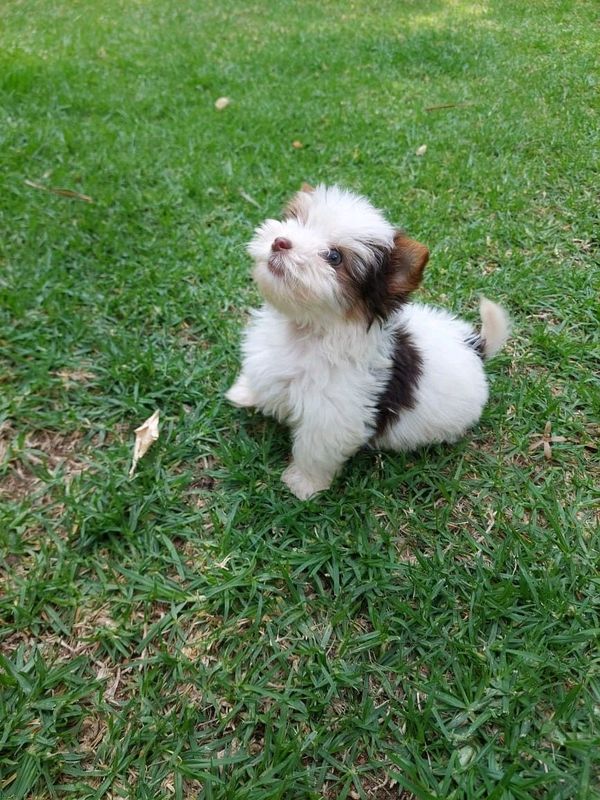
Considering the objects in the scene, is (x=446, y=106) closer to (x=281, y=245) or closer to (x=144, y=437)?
(x=281, y=245)

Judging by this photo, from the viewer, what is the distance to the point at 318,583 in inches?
89.4

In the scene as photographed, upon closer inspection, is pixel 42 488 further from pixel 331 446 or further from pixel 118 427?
pixel 331 446

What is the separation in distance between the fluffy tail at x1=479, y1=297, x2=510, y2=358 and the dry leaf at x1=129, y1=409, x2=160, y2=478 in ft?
5.76

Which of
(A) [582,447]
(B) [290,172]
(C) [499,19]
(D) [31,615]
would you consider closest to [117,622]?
(D) [31,615]

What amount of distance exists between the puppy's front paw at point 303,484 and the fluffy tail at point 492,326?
114cm

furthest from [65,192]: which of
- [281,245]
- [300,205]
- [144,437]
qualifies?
[281,245]

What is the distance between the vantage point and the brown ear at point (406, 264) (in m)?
2.01

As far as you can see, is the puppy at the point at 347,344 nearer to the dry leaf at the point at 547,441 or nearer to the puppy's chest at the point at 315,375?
the puppy's chest at the point at 315,375

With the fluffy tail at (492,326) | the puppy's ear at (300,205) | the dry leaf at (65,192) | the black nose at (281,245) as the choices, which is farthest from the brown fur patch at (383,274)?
the dry leaf at (65,192)

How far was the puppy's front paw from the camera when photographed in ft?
8.30

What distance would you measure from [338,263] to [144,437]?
4.36 ft

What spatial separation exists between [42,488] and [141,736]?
1207 mm

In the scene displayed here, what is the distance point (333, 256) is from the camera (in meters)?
2.05

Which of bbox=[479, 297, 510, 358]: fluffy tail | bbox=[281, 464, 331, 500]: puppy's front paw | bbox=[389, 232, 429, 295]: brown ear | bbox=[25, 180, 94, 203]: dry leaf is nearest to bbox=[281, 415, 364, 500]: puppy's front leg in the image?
bbox=[281, 464, 331, 500]: puppy's front paw
